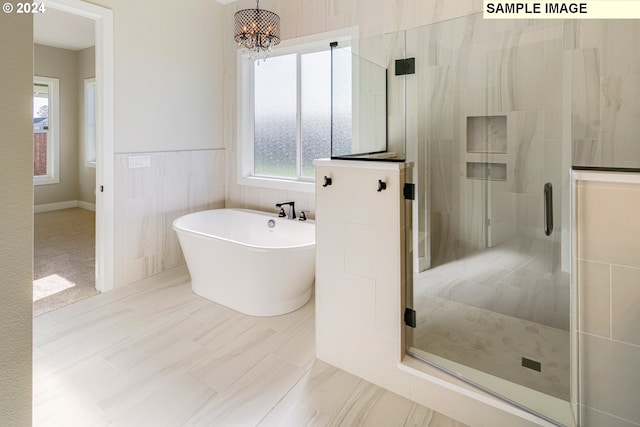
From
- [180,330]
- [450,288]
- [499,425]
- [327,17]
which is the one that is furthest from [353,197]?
[327,17]

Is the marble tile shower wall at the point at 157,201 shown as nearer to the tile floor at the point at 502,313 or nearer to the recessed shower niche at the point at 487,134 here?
the tile floor at the point at 502,313

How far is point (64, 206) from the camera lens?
6430mm

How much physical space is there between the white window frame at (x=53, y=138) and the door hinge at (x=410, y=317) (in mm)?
6640

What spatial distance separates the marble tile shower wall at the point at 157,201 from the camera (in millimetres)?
3268

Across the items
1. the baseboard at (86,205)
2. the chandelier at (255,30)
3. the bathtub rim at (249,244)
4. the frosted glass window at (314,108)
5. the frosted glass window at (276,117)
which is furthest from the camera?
the baseboard at (86,205)

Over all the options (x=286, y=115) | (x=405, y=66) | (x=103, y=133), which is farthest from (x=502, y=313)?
(x=103, y=133)

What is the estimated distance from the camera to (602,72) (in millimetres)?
1845

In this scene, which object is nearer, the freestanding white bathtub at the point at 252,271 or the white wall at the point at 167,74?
the freestanding white bathtub at the point at 252,271

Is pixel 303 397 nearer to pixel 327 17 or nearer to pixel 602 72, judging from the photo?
pixel 602 72

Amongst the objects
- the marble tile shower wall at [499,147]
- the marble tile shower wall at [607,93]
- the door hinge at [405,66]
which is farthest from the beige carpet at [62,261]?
the marble tile shower wall at [607,93]

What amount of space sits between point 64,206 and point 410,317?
266 inches

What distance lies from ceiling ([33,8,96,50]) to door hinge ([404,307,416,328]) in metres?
5.11

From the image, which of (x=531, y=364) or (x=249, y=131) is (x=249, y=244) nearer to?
(x=249, y=131)

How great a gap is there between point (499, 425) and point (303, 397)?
3.04 feet
